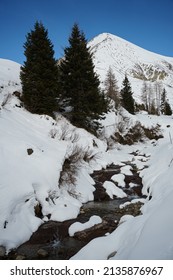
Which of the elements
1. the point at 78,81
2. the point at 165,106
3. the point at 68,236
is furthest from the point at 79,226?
the point at 165,106

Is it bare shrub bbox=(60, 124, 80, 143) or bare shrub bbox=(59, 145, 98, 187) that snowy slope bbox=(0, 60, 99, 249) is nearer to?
bare shrub bbox=(59, 145, 98, 187)

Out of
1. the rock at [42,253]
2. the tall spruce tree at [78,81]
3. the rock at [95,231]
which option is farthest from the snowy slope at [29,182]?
the tall spruce tree at [78,81]

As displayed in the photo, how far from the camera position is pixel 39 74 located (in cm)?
1828

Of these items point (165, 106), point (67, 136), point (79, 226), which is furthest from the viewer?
point (165, 106)

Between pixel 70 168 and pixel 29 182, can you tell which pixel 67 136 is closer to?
pixel 70 168

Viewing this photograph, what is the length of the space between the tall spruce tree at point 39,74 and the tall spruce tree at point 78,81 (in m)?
1.77

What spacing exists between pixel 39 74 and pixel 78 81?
12.8 ft

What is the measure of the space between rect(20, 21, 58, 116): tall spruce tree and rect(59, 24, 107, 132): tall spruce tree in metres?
1.77

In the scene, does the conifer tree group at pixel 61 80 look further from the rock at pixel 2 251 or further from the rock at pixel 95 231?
the rock at pixel 2 251

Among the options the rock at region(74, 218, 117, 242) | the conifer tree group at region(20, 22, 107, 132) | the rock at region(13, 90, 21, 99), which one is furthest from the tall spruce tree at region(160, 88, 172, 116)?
the rock at region(74, 218, 117, 242)

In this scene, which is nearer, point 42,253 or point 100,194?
point 42,253

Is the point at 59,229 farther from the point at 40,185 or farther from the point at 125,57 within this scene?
the point at 125,57

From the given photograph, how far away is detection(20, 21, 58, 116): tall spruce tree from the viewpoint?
18.0 m

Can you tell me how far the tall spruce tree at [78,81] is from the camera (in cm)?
2044
